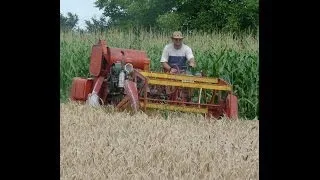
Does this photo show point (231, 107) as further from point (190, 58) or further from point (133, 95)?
point (133, 95)

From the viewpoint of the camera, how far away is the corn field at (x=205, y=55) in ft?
22.5

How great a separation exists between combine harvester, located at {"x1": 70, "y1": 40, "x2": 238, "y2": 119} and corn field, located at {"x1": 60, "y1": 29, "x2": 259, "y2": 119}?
536 millimetres

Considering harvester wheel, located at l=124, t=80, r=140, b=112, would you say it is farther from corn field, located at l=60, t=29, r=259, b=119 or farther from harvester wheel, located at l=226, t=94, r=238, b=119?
corn field, located at l=60, t=29, r=259, b=119

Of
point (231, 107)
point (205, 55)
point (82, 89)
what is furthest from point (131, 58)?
point (205, 55)

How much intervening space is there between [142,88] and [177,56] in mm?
675

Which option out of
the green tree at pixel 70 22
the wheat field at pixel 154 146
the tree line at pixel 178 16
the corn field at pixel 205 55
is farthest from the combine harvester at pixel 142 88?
the green tree at pixel 70 22

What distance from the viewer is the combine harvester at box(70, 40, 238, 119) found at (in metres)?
5.67

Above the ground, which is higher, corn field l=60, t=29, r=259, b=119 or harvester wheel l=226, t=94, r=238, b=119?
corn field l=60, t=29, r=259, b=119
